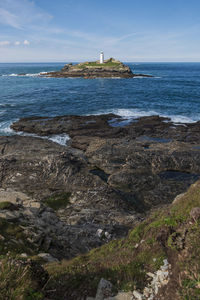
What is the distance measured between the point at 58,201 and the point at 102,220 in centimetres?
413

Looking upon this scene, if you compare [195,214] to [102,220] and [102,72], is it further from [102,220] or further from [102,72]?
[102,72]

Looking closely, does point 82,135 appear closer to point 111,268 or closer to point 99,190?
point 99,190

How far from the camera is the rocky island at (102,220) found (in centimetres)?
523

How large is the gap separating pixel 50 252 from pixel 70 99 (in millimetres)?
56144

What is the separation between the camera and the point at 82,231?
1125cm

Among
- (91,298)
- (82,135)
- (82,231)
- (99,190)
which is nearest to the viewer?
(91,298)

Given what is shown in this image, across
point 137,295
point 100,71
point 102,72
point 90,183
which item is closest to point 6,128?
point 90,183

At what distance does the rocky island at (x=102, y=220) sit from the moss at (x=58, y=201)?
0.25 ft

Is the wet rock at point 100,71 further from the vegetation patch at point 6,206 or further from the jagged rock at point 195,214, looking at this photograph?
the jagged rock at point 195,214

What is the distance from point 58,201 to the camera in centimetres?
1533

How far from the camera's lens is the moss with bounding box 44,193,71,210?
14808mm

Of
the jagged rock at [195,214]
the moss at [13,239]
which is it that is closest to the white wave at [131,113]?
the moss at [13,239]

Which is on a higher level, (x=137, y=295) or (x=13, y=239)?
(x=137, y=295)

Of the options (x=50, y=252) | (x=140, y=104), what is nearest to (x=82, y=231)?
(x=50, y=252)
